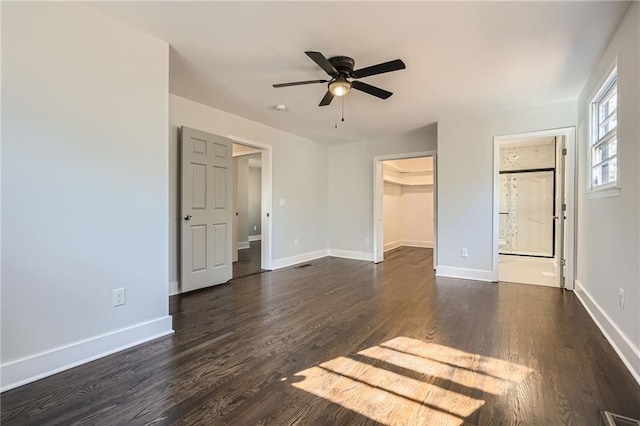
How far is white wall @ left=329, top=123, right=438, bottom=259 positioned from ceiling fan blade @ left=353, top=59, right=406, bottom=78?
3162 millimetres

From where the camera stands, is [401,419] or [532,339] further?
[532,339]

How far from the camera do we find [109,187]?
2.19 metres

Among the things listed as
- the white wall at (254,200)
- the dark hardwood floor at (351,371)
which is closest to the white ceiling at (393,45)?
the dark hardwood floor at (351,371)

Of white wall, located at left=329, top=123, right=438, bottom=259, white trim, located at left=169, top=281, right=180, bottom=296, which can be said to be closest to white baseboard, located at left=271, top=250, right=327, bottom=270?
white wall, located at left=329, top=123, right=438, bottom=259

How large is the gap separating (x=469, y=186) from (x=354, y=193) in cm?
231

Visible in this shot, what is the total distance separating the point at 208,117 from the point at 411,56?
2691 mm

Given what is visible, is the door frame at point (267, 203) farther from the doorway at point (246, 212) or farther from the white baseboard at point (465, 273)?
the white baseboard at point (465, 273)

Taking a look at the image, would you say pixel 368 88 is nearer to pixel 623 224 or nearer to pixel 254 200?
pixel 623 224

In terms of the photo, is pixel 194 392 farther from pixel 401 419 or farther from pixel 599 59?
pixel 599 59

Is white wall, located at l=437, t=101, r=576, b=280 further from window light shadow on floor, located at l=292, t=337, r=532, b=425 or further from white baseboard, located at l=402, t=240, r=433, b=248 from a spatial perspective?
white baseboard, located at l=402, t=240, r=433, b=248

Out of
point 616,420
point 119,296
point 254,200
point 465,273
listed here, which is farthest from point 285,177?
point 616,420

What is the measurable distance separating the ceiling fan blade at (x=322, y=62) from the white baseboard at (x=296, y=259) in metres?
3.37

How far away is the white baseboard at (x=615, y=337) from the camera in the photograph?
1925 millimetres

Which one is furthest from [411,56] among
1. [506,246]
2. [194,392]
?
[506,246]
